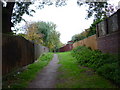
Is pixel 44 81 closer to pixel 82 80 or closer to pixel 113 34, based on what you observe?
pixel 82 80

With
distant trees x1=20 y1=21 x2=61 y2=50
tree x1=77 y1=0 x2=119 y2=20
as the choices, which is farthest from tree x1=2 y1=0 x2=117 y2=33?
distant trees x1=20 y1=21 x2=61 y2=50

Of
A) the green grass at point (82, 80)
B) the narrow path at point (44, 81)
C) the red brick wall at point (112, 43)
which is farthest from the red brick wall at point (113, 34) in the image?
the narrow path at point (44, 81)

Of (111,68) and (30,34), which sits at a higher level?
(30,34)

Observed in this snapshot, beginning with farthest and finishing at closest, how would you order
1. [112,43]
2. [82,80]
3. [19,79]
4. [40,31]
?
[40,31] → [112,43] → [19,79] → [82,80]

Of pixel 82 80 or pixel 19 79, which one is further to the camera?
pixel 19 79

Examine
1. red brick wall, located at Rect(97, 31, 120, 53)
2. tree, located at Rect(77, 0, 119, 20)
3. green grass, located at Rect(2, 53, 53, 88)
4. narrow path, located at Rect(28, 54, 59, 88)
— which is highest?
tree, located at Rect(77, 0, 119, 20)

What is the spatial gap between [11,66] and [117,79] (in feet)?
14.8

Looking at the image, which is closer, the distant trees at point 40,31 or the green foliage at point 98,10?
the green foliage at point 98,10

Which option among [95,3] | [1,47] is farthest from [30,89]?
[95,3]

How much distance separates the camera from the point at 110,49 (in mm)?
9727

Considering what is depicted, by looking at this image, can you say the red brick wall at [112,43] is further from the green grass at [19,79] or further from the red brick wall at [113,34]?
the green grass at [19,79]

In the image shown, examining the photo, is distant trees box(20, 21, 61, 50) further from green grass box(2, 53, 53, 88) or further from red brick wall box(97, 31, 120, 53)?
green grass box(2, 53, 53, 88)

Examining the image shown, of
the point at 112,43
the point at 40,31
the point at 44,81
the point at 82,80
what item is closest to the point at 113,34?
the point at 112,43

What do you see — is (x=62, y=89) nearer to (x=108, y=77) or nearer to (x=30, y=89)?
(x=30, y=89)
